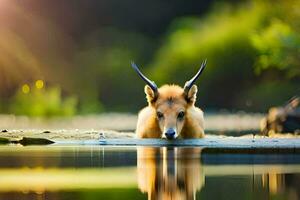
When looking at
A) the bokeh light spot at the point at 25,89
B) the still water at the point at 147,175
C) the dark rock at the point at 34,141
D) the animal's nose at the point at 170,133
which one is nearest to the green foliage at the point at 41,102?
the bokeh light spot at the point at 25,89

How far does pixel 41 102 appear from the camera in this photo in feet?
49.2

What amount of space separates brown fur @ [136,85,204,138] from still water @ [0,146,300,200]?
189 millimetres

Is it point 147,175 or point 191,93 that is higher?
point 191,93

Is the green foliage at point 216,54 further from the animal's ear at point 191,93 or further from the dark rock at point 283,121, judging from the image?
the animal's ear at point 191,93

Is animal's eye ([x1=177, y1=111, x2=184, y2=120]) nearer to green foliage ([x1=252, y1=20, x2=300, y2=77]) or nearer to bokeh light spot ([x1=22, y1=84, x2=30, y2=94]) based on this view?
green foliage ([x1=252, y1=20, x2=300, y2=77])

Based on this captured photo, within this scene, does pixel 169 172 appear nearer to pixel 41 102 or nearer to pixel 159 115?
pixel 159 115

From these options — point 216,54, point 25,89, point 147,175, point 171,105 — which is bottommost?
point 147,175

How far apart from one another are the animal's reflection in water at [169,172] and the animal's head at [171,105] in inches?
9.7

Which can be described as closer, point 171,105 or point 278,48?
point 171,105

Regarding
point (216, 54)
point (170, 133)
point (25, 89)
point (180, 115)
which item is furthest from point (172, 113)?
point (25, 89)

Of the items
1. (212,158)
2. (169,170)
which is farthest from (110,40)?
(169,170)

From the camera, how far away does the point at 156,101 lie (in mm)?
11195

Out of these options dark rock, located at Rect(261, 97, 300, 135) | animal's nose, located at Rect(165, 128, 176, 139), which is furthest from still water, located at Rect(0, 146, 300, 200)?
dark rock, located at Rect(261, 97, 300, 135)

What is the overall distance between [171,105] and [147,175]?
2.91 meters
